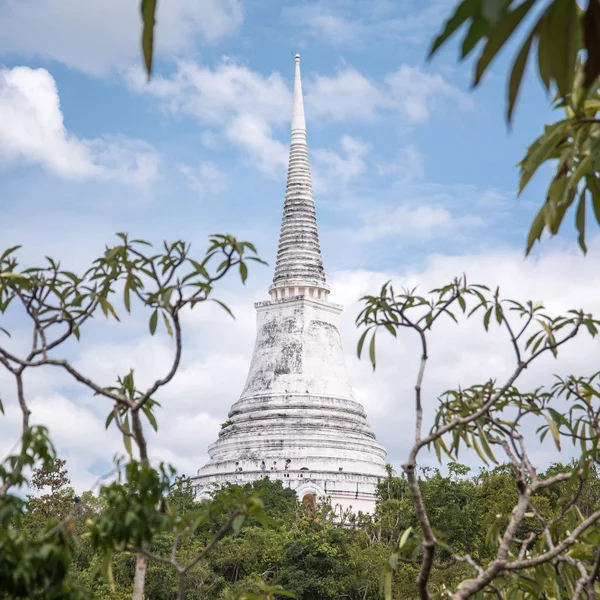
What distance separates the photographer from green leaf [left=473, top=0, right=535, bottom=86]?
272 cm

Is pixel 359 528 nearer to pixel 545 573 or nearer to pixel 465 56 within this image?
pixel 545 573

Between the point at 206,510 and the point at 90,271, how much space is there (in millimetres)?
2508

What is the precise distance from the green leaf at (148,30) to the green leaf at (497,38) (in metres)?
1.03

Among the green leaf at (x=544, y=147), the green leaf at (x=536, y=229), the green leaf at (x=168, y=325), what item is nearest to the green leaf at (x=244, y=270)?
the green leaf at (x=168, y=325)

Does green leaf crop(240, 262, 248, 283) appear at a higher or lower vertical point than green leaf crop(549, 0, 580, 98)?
higher

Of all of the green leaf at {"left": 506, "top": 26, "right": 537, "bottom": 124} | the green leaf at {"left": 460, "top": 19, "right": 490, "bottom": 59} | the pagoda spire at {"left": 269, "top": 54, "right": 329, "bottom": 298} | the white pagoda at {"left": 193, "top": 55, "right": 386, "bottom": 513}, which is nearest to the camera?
the green leaf at {"left": 460, "top": 19, "right": 490, "bottom": 59}

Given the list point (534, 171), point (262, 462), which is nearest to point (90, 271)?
point (534, 171)

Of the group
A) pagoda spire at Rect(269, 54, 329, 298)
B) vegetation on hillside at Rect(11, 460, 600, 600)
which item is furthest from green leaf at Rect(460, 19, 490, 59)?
pagoda spire at Rect(269, 54, 329, 298)

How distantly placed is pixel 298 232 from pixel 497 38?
4378cm

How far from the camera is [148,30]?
2984 mm

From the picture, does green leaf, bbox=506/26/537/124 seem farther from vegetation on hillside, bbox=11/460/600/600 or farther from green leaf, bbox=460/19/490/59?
vegetation on hillside, bbox=11/460/600/600

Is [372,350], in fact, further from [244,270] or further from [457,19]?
[457,19]

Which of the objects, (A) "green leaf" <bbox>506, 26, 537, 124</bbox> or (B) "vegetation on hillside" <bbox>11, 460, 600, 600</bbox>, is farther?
(B) "vegetation on hillside" <bbox>11, 460, 600, 600</bbox>

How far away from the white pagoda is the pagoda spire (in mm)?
50
